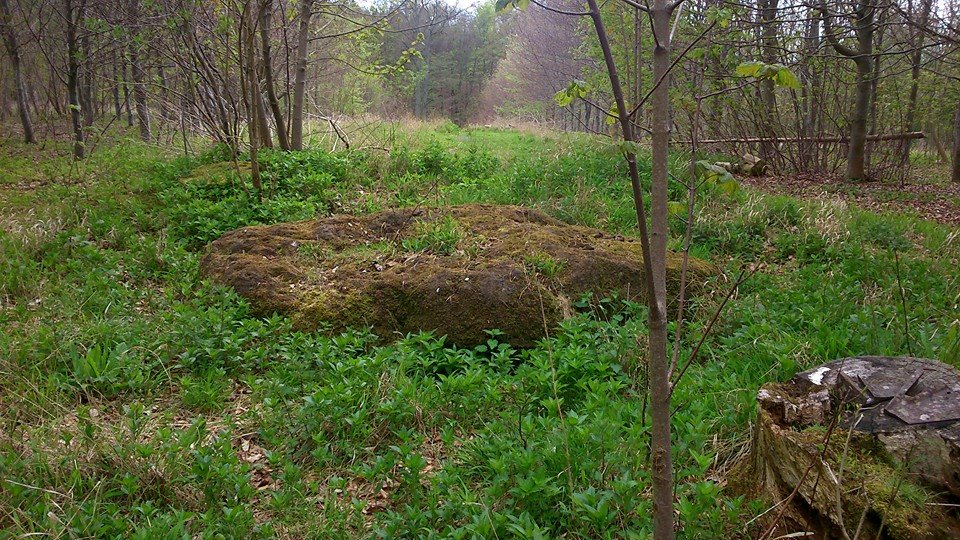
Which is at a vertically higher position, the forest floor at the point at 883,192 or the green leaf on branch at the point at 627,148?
the green leaf on branch at the point at 627,148

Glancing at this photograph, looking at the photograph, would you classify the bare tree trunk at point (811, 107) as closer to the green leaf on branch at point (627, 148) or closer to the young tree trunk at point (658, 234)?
the young tree trunk at point (658, 234)

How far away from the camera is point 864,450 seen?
2.15 meters

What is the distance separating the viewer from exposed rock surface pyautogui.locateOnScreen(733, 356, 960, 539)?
1.96 metres

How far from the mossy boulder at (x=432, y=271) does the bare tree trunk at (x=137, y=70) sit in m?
4.20

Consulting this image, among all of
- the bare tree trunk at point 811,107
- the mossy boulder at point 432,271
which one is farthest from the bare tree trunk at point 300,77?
the bare tree trunk at point 811,107

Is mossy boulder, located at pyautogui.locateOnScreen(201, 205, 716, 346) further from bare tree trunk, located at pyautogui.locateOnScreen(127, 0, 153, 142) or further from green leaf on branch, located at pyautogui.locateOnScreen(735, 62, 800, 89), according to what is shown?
bare tree trunk, located at pyautogui.locateOnScreen(127, 0, 153, 142)

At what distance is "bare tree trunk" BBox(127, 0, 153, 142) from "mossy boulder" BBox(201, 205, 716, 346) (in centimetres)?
420

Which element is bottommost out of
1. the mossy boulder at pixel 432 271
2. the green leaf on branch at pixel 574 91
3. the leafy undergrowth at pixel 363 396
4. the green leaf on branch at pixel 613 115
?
the leafy undergrowth at pixel 363 396

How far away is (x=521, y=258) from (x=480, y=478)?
2167mm

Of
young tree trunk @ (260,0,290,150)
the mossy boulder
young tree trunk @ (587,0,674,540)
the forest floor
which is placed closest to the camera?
young tree trunk @ (587,0,674,540)

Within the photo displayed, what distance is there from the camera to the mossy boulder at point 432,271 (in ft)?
13.7

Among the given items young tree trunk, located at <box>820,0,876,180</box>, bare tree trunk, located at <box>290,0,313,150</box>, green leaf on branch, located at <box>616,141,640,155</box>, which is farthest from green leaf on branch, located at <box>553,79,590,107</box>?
young tree trunk, located at <box>820,0,876,180</box>

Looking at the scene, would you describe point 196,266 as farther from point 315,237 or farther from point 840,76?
point 840,76

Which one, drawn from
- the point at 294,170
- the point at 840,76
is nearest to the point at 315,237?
the point at 294,170
